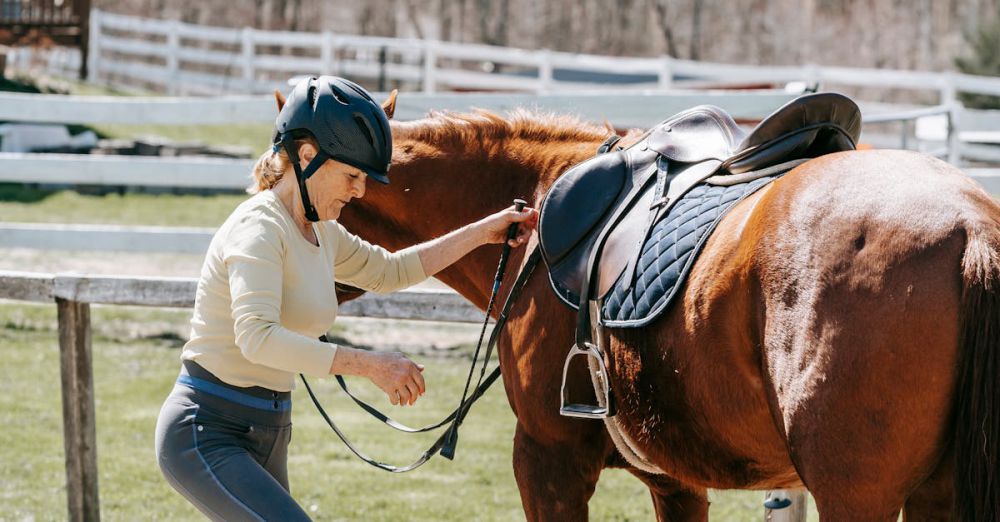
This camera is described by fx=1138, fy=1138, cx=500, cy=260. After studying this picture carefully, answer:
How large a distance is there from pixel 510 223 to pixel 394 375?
0.90 meters

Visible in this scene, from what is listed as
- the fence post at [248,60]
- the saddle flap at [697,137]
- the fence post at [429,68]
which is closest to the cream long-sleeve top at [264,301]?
the saddle flap at [697,137]

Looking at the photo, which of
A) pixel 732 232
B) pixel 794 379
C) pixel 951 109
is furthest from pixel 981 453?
pixel 951 109

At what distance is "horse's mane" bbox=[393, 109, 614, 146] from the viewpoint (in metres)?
3.89

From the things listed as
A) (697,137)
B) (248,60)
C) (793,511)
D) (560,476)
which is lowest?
(793,511)

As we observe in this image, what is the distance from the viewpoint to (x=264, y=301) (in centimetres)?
276

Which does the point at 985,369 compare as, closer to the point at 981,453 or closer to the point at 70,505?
the point at 981,453

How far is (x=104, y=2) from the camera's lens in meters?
28.2

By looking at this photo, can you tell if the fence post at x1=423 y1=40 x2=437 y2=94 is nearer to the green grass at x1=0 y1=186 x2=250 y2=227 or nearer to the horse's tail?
the green grass at x1=0 y1=186 x2=250 y2=227

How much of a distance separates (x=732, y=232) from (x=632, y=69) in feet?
48.3

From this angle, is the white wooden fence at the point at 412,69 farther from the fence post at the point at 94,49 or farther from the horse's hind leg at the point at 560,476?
the horse's hind leg at the point at 560,476

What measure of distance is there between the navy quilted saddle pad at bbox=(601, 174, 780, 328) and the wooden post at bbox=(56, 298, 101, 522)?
2.76m

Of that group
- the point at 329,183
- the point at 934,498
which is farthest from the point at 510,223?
the point at 934,498

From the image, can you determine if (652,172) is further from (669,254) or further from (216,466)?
(216,466)

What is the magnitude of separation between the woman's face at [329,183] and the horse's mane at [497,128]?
1.03 m
